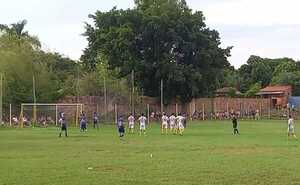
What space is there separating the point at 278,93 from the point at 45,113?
189 ft

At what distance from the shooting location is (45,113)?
6625cm

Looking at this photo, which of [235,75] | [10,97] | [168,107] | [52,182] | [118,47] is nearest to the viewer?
[52,182]

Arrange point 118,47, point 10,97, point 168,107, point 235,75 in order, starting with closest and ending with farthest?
point 10,97
point 118,47
point 168,107
point 235,75

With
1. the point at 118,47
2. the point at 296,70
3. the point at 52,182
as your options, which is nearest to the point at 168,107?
the point at 118,47

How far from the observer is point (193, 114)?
8475 centimetres

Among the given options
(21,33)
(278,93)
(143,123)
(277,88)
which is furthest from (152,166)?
(277,88)

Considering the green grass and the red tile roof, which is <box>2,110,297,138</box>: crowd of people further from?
the red tile roof

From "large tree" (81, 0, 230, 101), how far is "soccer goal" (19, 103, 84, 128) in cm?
1248

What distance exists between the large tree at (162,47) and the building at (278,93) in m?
29.5

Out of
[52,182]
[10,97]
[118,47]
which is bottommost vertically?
[52,182]

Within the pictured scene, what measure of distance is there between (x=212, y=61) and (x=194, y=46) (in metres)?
3.40

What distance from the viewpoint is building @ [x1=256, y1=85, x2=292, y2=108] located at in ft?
356

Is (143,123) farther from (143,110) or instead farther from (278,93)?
(278,93)

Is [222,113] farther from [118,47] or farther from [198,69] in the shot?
[118,47]
